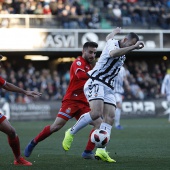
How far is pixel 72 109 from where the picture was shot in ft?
Answer: 37.0

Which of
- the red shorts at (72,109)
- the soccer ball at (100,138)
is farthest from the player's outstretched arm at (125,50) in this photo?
the red shorts at (72,109)

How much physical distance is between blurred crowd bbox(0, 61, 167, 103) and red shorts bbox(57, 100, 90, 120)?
53.1 ft

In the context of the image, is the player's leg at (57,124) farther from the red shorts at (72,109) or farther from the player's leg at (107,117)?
the player's leg at (107,117)

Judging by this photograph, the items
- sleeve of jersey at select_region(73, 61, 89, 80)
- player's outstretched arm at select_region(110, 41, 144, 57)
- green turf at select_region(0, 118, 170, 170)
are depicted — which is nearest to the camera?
green turf at select_region(0, 118, 170, 170)

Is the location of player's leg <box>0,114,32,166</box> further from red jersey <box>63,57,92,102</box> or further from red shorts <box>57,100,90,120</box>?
red jersey <box>63,57,92,102</box>

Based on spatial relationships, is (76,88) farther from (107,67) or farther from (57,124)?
(107,67)

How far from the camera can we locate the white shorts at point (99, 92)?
10438 millimetres

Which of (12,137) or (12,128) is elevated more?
(12,128)

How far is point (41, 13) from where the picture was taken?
31016 millimetres

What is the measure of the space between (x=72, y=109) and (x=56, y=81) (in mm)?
19002

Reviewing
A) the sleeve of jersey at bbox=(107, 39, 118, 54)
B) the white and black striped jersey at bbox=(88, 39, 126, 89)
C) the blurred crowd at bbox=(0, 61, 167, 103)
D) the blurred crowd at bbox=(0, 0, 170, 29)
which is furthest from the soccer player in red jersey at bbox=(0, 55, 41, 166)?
the blurred crowd at bbox=(0, 0, 170, 29)

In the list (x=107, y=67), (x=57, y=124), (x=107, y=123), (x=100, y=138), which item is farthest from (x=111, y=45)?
(x=57, y=124)

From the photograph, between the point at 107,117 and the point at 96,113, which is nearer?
the point at 96,113

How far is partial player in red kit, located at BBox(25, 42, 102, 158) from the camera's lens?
11.0 meters
